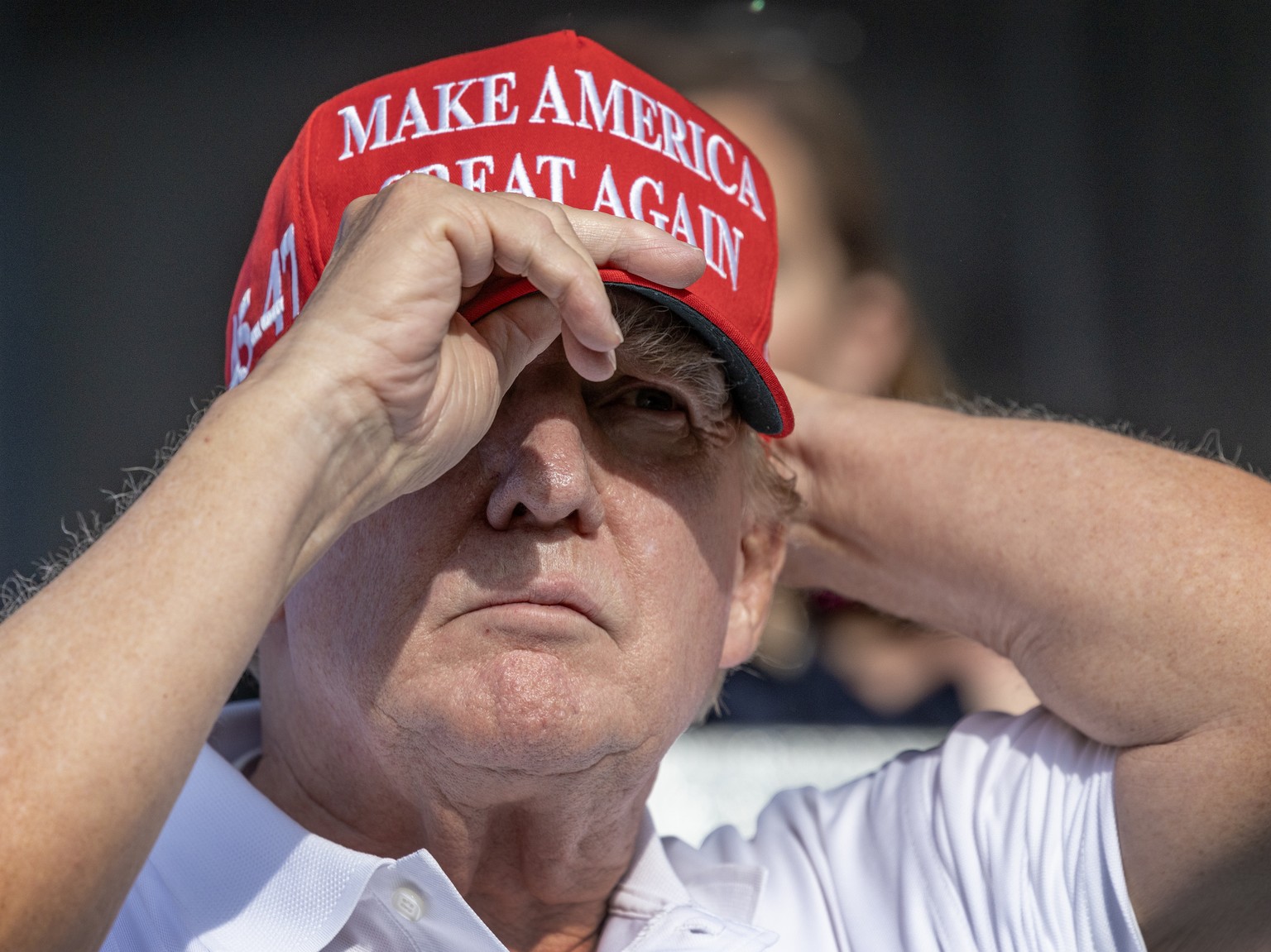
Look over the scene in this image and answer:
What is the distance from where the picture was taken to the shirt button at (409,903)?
4.11ft

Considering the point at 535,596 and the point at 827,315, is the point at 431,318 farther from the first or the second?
the point at 827,315

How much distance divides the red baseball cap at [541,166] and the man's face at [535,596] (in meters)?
0.09

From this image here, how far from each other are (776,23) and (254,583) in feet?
6.88

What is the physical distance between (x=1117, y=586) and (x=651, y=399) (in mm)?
579

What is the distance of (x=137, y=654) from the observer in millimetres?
883

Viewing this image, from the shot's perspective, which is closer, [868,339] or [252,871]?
[252,871]

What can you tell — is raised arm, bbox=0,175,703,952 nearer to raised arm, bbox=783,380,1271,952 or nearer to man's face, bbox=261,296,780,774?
man's face, bbox=261,296,780,774

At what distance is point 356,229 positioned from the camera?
3.66 ft

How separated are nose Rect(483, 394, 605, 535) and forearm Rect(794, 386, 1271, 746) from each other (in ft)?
1.76

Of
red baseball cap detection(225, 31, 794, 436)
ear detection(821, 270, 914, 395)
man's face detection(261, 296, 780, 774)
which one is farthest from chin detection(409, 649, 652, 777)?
ear detection(821, 270, 914, 395)

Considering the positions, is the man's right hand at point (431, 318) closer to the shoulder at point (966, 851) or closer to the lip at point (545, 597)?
the lip at point (545, 597)

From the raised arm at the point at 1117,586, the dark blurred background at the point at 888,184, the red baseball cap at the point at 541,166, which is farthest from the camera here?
the dark blurred background at the point at 888,184

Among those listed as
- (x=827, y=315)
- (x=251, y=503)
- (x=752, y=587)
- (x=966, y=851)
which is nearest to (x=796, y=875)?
(x=966, y=851)

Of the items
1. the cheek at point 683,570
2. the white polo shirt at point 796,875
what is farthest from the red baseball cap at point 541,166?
the white polo shirt at point 796,875
